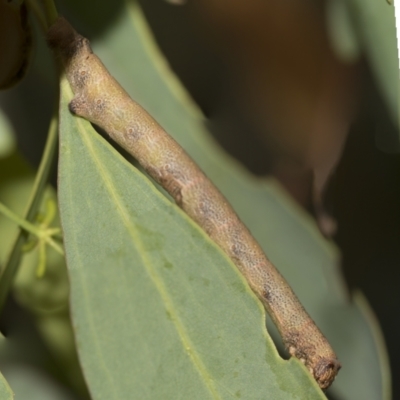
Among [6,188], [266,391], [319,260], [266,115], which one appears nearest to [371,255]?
[319,260]

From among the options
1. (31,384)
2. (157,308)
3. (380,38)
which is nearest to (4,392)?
(157,308)

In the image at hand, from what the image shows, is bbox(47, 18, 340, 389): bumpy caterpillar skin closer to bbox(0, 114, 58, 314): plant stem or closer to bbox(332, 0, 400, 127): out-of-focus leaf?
bbox(0, 114, 58, 314): plant stem

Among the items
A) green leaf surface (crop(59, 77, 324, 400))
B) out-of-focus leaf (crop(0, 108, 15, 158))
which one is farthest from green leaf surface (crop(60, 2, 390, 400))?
green leaf surface (crop(59, 77, 324, 400))

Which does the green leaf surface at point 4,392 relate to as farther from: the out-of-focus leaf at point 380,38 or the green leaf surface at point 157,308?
the out-of-focus leaf at point 380,38

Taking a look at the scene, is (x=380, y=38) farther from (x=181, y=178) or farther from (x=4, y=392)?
(x=4, y=392)

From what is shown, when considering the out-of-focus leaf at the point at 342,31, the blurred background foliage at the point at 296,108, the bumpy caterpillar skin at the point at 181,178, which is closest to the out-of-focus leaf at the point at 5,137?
the blurred background foliage at the point at 296,108

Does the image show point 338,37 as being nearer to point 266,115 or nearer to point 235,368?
point 266,115
